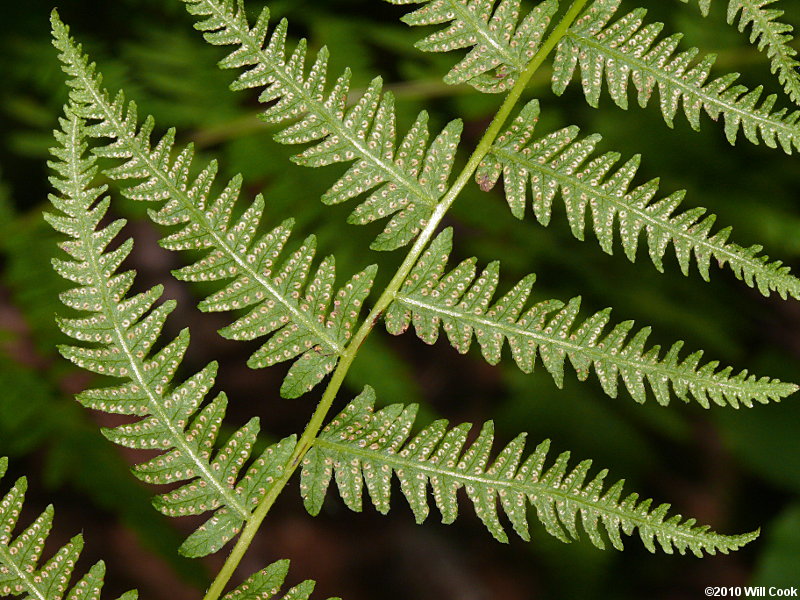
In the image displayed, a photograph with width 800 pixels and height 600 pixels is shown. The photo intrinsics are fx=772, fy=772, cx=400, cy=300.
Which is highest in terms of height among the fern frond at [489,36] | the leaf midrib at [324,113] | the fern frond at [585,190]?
the fern frond at [489,36]

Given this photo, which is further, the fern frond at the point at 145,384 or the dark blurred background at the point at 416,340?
the dark blurred background at the point at 416,340

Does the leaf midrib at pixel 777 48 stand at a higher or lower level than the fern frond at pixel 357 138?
higher

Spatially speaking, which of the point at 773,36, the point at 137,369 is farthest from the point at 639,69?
the point at 137,369

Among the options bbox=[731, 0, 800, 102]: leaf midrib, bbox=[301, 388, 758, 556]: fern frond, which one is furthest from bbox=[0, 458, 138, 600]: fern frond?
bbox=[731, 0, 800, 102]: leaf midrib

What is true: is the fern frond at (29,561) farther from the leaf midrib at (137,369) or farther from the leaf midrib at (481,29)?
the leaf midrib at (481,29)

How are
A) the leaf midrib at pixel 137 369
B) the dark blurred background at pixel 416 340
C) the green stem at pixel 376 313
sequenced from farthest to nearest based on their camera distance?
1. the dark blurred background at pixel 416 340
2. the green stem at pixel 376 313
3. the leaf midrib at pixel 137 369

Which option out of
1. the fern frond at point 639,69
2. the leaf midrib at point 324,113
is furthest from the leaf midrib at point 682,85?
the leaf midrib at point 324,113

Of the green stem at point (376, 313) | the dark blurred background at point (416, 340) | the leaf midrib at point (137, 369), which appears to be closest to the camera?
the leaf midrib at point (137, 369)

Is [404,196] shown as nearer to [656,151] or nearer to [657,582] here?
[656,151]
